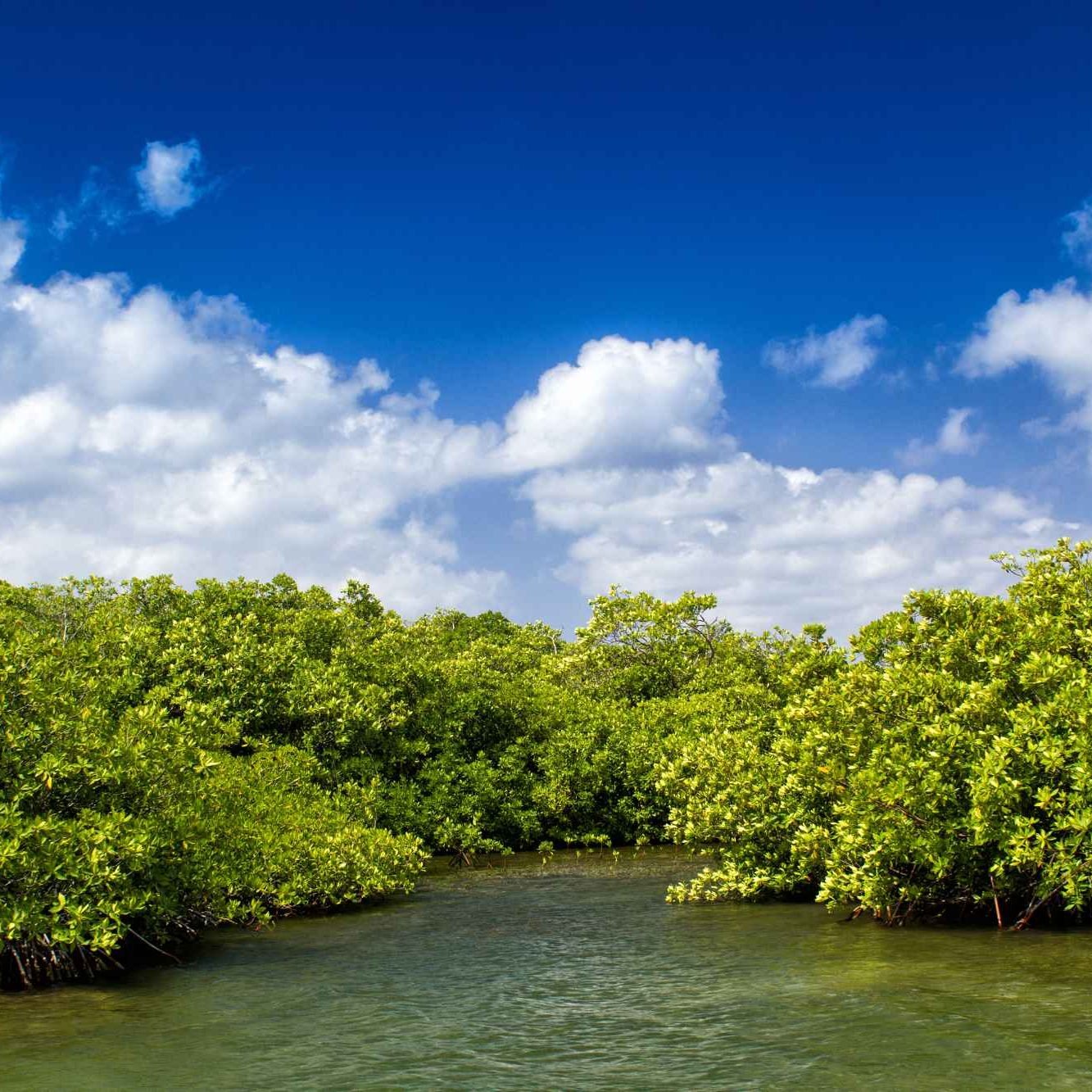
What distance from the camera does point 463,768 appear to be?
34562 millimetres

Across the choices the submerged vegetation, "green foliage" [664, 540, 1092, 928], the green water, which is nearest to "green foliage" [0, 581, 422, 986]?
the submerged vegetation

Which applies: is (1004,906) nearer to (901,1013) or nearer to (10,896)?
(901,1013)

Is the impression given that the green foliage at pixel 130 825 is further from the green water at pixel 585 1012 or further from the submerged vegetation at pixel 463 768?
the green water at pixel 585 1012

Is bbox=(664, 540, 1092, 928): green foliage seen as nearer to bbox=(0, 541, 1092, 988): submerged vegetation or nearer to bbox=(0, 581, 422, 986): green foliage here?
bbox=(0, 541, 1092, 988): submerged vegetation

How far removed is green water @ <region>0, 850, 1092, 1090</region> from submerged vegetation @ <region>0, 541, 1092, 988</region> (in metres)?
1.20

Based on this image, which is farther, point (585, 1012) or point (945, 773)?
point (945, 773)

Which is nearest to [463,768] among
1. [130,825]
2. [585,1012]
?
[130,825]

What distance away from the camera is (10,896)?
14.5 metres

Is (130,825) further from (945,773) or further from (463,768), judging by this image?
(463,768)

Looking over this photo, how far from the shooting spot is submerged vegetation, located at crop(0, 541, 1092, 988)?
16.1 meters

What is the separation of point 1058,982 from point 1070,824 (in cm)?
263

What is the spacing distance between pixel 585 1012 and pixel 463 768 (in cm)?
2077

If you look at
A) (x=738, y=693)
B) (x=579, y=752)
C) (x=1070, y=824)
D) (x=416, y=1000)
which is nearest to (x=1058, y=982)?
(x=1070, y=824)

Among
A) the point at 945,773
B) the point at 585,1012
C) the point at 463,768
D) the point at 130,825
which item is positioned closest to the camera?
the point at 585,1012
